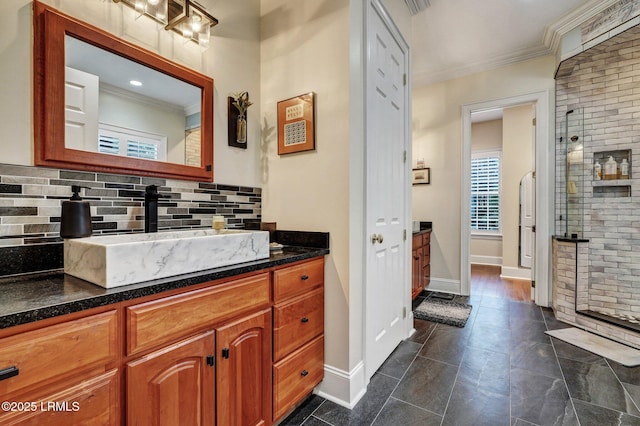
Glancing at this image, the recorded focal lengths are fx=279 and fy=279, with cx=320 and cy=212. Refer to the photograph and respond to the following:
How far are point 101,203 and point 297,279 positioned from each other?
101 cm

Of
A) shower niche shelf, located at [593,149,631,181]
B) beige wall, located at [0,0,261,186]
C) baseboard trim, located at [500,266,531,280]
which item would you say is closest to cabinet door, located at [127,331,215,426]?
beige wall, located at [0,0,261,186]

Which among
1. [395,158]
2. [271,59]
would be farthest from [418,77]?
[271,59]

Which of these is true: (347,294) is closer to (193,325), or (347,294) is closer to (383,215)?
(383,215)

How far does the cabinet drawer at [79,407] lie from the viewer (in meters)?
0.67

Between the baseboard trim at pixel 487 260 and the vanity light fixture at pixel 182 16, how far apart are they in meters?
6.01

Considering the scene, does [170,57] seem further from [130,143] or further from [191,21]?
[130,143]

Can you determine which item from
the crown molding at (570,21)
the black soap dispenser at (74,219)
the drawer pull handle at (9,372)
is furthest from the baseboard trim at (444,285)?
the drawer pull handle at (9,372)

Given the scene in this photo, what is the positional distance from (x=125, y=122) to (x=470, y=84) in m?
3.99

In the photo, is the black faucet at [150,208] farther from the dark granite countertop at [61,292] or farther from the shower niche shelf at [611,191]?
the shower niche shelf at [611,191]

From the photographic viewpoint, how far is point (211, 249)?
1129mm

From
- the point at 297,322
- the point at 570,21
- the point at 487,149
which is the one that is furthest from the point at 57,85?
the point at 487,149

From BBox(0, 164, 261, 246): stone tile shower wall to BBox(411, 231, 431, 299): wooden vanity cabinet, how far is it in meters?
2.14

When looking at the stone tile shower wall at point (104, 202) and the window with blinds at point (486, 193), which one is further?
the window with blinds at point (486, 193)

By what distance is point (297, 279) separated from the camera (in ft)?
4.93
